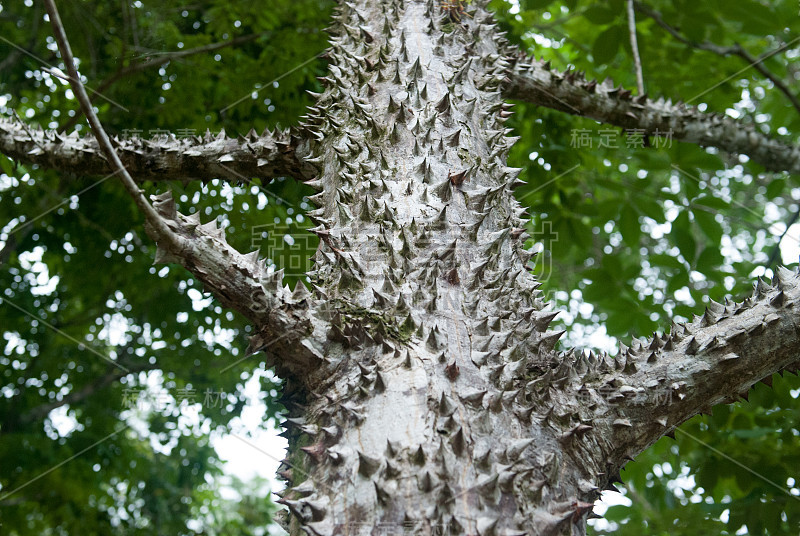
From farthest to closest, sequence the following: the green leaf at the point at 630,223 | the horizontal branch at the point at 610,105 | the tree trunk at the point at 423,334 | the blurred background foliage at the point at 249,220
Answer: the green leaf at the point at 630,223 < the blurred background foliage at the point at 249,220 < the horizontal branch at the point at 610,105 < the tree trunk at the point at 423,334

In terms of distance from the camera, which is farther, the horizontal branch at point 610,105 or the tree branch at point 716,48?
the tree branch at point 716,48

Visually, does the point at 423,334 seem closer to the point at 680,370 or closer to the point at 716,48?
the point at 680,370

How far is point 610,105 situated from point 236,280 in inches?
80.4

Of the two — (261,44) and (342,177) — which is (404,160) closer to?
(342,177)

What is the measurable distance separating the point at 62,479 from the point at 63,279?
2.01m

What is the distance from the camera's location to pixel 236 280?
4.92 feet

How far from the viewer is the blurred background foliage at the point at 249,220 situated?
11.5ft

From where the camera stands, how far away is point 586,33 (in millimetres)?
4969

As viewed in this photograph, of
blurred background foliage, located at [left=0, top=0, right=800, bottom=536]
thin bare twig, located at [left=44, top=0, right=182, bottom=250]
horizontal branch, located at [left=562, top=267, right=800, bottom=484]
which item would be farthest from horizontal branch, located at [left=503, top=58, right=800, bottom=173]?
thin bare twig, located at [left=44, top=0, right=182, bottom=250]

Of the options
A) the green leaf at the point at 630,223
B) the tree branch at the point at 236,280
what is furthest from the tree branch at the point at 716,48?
the tree branch at the point at 236,280

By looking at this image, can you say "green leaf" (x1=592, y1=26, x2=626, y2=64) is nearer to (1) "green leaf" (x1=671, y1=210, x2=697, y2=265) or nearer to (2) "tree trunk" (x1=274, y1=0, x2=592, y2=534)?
(1) "green leaf" (x1=671, y1=210, x2=697, y2=265)

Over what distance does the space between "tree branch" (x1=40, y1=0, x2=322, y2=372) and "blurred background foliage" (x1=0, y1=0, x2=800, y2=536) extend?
1685 mm

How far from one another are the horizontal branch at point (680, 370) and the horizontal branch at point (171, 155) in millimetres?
1278

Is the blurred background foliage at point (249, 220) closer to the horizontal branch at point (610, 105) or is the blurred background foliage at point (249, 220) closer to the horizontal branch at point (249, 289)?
the horizontal branch at point (610, 105)
